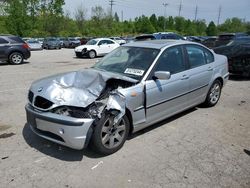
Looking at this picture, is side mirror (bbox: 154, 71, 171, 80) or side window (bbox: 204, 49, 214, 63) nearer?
side mirror (bbox: 154, 71, 171, 80)

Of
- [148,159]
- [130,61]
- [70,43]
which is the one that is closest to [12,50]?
[130,61]

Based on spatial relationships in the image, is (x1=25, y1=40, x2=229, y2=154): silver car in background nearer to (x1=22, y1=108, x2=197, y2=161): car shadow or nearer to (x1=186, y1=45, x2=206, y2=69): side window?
(x1=186, y1=45, x2=206, y2=69): side window

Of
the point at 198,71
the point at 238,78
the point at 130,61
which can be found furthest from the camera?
the point at 238,78

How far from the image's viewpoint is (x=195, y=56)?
5.39 m

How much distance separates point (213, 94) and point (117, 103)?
3.27 m

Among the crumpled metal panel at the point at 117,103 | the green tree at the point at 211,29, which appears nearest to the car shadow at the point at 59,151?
the crumpled metal panel at the point at 117,103

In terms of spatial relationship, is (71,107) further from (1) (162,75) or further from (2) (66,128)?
(1) (162,75)

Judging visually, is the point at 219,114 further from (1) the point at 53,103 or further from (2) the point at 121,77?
(1) the point at 53,103

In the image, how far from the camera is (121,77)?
4.10 m

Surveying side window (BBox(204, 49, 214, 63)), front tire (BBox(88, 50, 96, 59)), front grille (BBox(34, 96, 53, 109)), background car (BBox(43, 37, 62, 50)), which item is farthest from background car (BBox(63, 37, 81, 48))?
front grille (BBox(34, 96, 53, 109))

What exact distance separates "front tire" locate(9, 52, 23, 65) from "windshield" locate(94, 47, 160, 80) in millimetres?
10725

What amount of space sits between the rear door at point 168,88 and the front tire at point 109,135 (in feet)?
1.78

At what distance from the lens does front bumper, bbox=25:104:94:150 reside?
3336 mm

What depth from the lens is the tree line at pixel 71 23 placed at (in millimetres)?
41506
